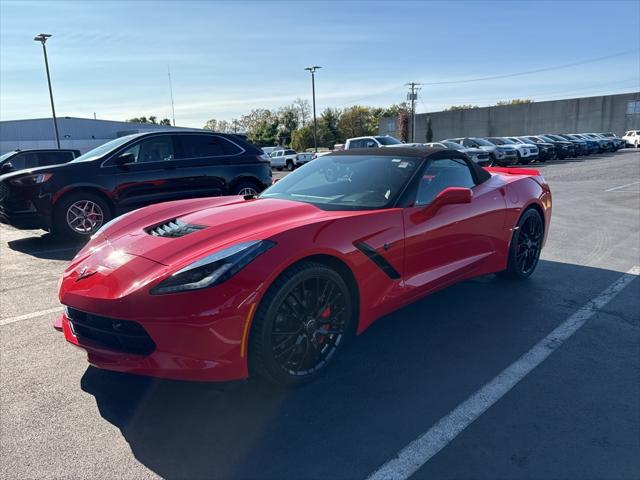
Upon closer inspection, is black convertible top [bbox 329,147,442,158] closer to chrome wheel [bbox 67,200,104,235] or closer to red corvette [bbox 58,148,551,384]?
red corvette [bbox 58,148,551,384]

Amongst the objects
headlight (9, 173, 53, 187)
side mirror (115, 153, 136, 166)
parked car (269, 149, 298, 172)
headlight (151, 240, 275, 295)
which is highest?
side mirror (115, 153, 136, 166)

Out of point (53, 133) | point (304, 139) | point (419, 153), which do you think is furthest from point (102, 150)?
point (304, 139)

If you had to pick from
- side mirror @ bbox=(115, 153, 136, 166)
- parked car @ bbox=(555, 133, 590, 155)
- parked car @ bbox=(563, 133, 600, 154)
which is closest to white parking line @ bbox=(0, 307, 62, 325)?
side mirror @ bbox=(115, 153, 136, 166)

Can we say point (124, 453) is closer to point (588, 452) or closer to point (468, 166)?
point (588, 452)

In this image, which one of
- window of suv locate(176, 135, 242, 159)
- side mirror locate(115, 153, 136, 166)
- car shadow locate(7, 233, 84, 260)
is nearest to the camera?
car shadow locate(7, 233, 84, 260)

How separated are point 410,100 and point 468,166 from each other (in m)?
55.2

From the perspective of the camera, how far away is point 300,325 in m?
2.77

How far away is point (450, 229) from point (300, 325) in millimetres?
1603

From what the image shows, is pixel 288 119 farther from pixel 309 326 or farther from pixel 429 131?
pixel 309 326

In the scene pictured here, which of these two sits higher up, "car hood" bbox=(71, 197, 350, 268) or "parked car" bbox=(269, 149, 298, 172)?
"car hood" bbox=(71, 197, 350, 268)

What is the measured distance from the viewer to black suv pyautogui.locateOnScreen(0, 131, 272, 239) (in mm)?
6789

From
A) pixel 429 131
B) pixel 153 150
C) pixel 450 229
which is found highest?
pixel 429 131

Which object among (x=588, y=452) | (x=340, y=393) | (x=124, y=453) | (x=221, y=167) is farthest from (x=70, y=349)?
(x=221, y=167)

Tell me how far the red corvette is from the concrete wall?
196 feet
